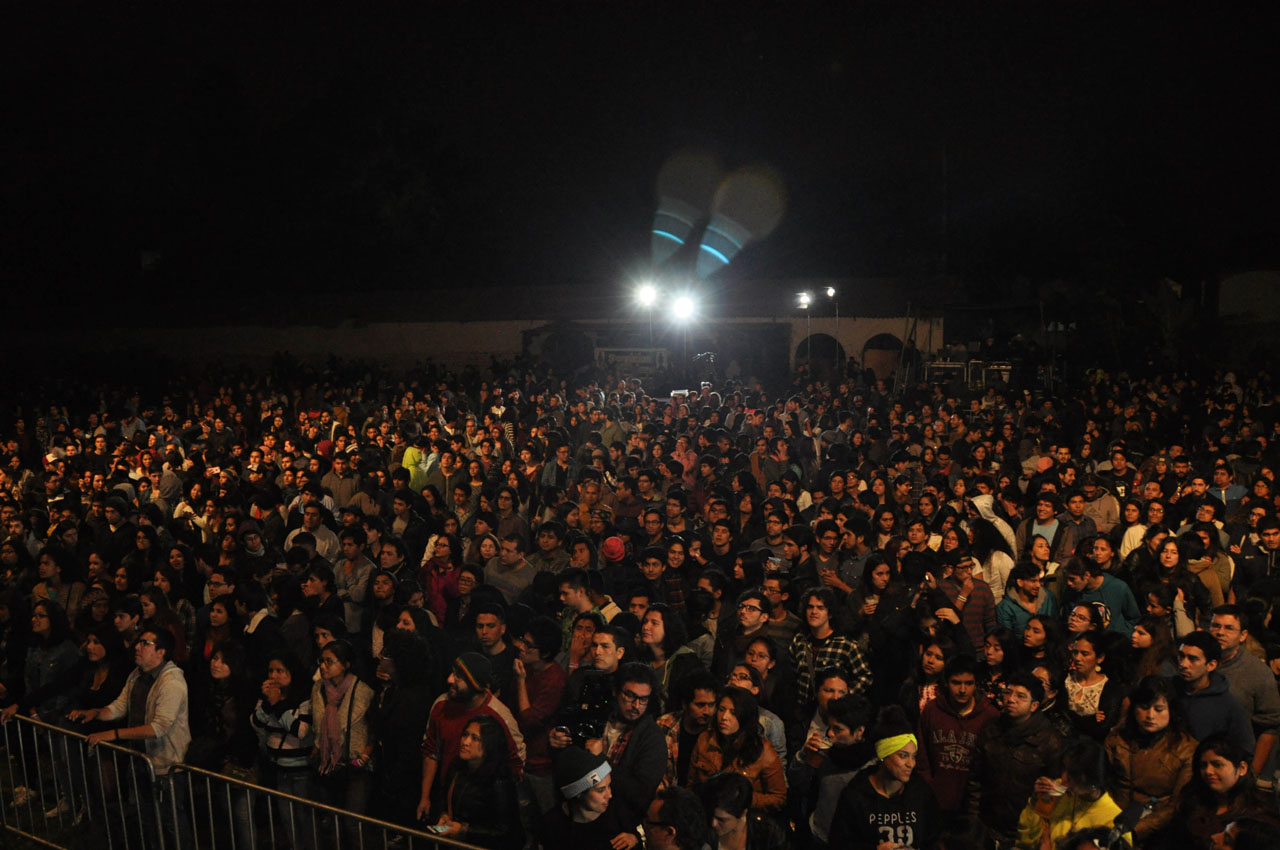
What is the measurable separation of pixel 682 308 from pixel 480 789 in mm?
19902

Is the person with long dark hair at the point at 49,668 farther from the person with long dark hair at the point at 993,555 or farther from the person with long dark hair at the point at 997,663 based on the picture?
the person with long dark hair at the point at 993,555

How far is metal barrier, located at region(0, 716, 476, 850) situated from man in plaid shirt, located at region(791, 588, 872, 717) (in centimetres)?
195

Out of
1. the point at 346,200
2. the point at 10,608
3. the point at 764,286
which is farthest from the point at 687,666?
the point at 346,200

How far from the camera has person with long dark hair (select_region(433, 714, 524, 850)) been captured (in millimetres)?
4398

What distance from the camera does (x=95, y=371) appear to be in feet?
89.7

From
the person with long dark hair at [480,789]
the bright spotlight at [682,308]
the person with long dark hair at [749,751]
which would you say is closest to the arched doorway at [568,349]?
the bright spotlight at [682,308]

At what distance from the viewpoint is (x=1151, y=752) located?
430 cm

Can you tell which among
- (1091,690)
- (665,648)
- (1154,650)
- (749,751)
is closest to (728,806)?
(749,751)

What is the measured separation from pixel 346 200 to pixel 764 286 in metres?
16.1

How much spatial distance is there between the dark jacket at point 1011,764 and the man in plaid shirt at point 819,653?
2.58ft

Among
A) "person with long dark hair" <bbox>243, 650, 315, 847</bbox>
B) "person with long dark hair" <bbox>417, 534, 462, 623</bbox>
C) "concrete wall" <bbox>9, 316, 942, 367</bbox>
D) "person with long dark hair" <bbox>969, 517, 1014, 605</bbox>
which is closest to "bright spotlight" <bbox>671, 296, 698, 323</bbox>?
"concrete wall" <bbox>9, 316, 942, 367</bbox>

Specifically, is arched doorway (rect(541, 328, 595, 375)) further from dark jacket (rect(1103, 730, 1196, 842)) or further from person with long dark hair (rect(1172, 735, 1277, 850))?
person with long dark hair (rect(1172, 735, 1277, 850))

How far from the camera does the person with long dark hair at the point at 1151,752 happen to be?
4246mm

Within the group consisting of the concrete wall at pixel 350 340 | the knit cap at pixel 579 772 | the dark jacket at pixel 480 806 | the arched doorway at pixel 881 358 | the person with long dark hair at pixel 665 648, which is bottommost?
the dark jacket at pixel 480 806
